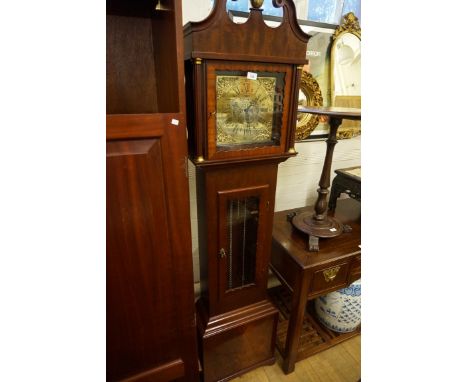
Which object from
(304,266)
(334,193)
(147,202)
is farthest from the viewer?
(334,193)

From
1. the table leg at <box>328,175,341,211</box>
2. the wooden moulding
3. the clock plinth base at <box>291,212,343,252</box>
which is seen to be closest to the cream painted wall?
the table leg at <box>328,175,341,211</box>

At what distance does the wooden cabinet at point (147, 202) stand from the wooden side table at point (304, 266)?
1.54ft

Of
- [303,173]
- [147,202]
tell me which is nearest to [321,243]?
[303,173]

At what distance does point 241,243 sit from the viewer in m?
1.10

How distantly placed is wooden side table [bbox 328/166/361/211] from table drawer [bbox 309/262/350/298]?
1.29ft

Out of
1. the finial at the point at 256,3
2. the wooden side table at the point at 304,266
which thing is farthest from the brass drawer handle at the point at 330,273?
the finial at the point at 256,3

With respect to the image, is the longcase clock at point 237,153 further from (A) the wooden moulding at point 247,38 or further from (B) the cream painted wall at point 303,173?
(B) the cream painted wall at point 303,173

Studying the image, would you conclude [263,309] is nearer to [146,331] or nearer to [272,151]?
[146,331]

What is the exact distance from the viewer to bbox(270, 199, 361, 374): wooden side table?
111 cm

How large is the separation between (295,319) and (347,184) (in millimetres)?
724

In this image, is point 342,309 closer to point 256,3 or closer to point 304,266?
point 304,266

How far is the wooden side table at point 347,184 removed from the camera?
1.36m

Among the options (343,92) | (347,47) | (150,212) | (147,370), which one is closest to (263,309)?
(147,370)

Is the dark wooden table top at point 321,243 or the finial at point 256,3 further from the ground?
the finial at point 256,3
